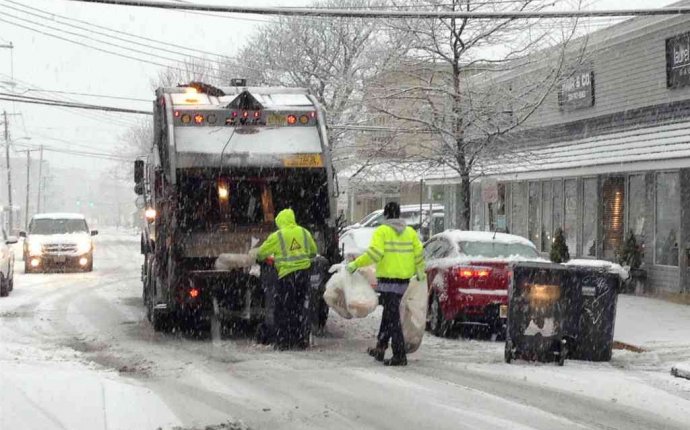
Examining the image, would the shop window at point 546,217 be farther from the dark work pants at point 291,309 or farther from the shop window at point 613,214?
the dark work pants at point 291,309

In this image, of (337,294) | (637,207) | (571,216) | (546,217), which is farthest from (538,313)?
(546,217)

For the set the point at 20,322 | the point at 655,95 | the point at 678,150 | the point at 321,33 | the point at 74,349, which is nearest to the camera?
the point at 74,349

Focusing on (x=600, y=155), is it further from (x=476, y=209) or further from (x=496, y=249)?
(x=476, y=209)

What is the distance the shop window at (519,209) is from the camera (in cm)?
2752

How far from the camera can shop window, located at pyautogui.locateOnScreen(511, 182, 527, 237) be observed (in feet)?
90.3

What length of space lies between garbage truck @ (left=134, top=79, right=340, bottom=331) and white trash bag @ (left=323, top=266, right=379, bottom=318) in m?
0.69

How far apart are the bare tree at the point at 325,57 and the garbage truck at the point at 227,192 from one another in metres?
22.7

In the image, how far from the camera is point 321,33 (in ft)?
124

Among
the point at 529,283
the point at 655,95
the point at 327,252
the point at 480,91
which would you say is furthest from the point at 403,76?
the point at 529,283

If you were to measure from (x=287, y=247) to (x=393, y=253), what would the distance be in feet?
5.13

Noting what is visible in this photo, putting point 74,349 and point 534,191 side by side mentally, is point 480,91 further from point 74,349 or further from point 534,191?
point 74,349

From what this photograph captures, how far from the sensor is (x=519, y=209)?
91.6 ft

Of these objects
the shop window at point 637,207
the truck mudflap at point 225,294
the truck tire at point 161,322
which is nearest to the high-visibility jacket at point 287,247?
the truck mudflap at point 225,294

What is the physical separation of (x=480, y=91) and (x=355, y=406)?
14.1 m
